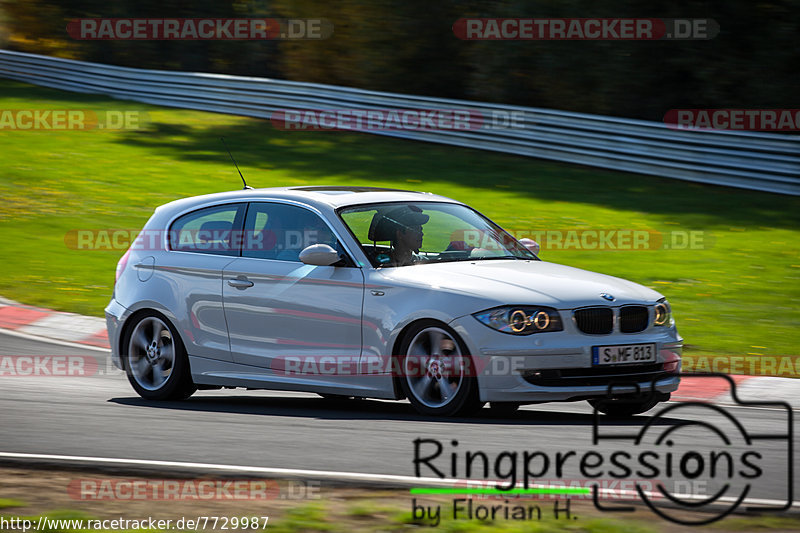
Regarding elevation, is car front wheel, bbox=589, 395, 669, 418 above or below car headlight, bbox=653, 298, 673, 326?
below

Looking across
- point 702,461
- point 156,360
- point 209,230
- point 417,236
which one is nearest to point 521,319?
point 417,236

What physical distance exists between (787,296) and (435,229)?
6.40 meters

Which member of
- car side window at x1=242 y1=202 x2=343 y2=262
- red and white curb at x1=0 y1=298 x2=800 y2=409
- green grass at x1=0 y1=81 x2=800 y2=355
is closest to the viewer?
car side window at x1=242 y1=202 x2=343 y2=262

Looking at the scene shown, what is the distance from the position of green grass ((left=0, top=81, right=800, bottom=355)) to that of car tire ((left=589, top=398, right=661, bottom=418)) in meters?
2.91

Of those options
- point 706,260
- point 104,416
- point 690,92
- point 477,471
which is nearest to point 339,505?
point 477,471

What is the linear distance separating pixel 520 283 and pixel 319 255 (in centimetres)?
138

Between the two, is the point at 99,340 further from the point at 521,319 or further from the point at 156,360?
the point at 521,319

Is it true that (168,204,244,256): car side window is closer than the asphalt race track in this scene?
No

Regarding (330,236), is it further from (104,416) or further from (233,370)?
(104,416)

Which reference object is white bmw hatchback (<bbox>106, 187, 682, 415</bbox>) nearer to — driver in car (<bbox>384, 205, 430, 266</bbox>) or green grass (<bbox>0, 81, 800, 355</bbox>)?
driver in car (<bbox>384, 205, 430, 266</bbox>)

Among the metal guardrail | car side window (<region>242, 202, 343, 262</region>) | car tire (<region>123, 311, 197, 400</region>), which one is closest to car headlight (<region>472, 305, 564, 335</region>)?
car side window (<region>242, 202, 343, 262</region>)

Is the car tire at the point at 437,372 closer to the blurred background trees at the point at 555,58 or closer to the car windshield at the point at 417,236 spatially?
the car windshield at the point at 417,236

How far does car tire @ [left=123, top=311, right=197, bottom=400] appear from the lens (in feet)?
30.6

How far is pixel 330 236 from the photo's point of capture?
28.7 ft
